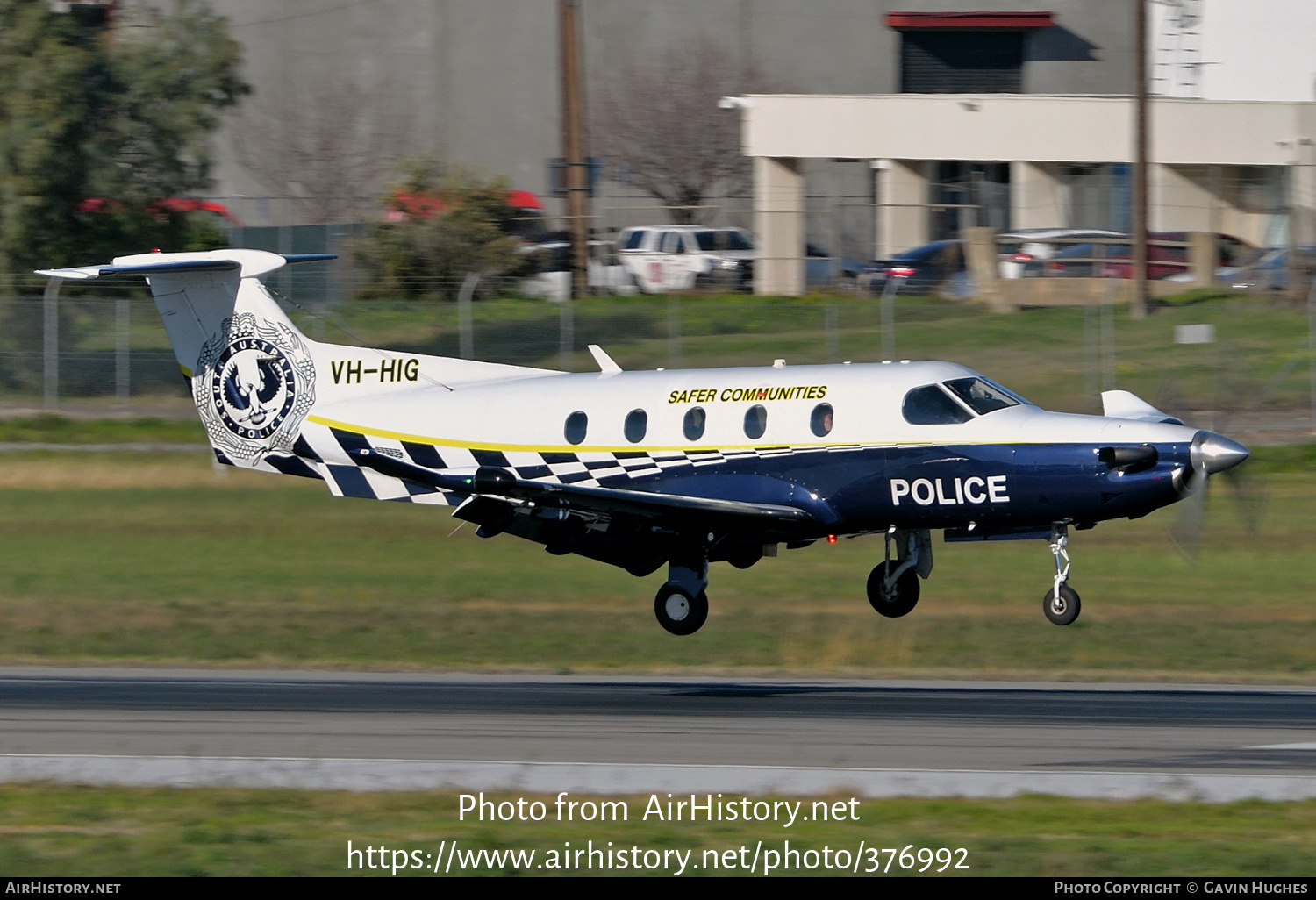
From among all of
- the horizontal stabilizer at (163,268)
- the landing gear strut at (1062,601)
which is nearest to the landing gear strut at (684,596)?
the landing gear strut at (1062,601)

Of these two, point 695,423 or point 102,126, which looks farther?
point 102,126

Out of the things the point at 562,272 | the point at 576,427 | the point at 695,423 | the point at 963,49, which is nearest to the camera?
the point at 695,423

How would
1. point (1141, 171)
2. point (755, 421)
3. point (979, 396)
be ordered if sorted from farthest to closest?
1. point (1141, 171)
2. point (755, 421)
3. point (979, 396)

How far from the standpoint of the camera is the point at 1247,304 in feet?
125

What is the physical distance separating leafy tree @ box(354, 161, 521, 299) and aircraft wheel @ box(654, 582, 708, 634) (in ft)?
71.2

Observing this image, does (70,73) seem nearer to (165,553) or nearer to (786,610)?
(165,553)

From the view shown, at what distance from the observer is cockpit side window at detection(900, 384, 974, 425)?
18.2 m

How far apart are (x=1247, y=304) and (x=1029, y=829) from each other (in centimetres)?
2916

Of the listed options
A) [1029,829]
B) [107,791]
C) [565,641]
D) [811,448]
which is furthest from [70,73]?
[1029,829]

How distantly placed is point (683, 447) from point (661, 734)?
483 cm

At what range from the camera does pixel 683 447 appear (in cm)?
1914

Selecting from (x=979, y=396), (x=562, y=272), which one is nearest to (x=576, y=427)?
(x=979, y=396)

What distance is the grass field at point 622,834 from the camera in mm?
10891

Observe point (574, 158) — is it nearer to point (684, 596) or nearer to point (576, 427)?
point (576, 427)
